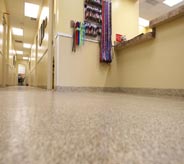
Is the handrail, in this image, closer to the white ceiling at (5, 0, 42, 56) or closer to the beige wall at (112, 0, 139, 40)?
the beige wall at (112, 0, 139, 40)

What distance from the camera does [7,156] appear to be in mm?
273

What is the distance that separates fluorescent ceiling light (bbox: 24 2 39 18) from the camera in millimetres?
6115

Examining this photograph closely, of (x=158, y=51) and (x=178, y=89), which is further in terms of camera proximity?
(x=158, y=51)

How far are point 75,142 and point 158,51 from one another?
2506mm

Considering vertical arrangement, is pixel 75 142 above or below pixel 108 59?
below

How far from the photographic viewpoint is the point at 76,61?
10.2ft

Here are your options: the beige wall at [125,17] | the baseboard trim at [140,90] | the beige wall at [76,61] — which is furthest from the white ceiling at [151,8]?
the baseboard trim at [140,90]

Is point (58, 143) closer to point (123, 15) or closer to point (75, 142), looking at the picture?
point (75, 142)

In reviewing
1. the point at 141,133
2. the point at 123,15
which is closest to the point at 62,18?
the point at 123,15

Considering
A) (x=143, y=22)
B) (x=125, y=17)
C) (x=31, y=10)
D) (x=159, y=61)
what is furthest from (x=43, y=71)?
(x=143, y=22)

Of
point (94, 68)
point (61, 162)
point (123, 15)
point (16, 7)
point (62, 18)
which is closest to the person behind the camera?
point (61, 162)

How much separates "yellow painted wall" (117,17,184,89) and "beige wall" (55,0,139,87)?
0.43m

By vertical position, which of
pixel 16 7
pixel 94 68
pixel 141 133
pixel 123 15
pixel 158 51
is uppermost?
pixel 16 7

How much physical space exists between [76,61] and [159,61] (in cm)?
143
